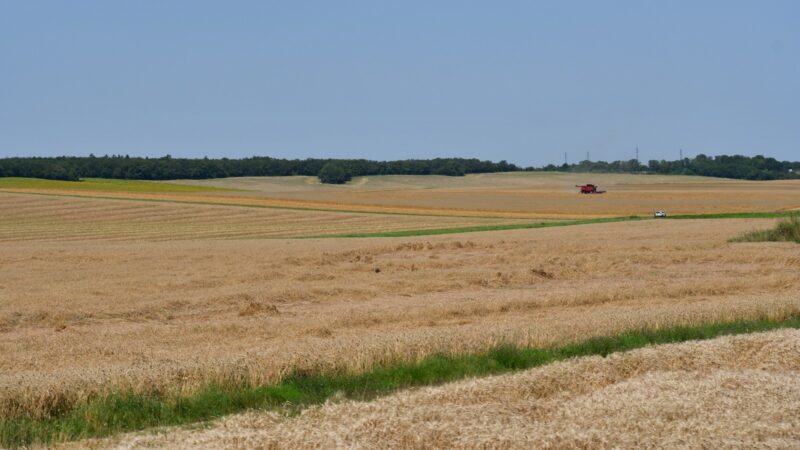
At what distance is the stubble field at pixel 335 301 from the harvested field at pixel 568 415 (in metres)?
0.17

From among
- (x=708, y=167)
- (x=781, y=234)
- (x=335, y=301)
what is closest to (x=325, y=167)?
(x=708, y=167)

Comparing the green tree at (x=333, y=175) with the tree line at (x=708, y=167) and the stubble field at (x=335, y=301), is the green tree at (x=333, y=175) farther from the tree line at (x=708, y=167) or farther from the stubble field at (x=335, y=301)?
the stubble field at (x=335, y=301)

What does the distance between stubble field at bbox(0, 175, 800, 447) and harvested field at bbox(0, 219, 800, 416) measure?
0.04m

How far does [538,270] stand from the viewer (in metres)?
28.3

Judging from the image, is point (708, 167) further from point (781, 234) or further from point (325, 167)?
point (781, 234)

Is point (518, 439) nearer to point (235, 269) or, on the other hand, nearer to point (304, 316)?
point (304, 316)

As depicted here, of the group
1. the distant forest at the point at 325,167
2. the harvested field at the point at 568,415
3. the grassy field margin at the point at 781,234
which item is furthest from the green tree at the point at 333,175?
the harvested field at the point at 568,415

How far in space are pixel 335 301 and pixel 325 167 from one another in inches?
4273

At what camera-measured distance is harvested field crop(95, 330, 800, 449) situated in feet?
28.2

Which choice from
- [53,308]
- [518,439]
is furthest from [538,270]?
[518,439]

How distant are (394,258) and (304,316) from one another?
13.4 metres

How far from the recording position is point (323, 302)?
22625 millimetres

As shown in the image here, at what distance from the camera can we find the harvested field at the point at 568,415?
28.2 feet

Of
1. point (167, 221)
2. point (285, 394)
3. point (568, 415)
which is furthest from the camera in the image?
point (167, 221)
